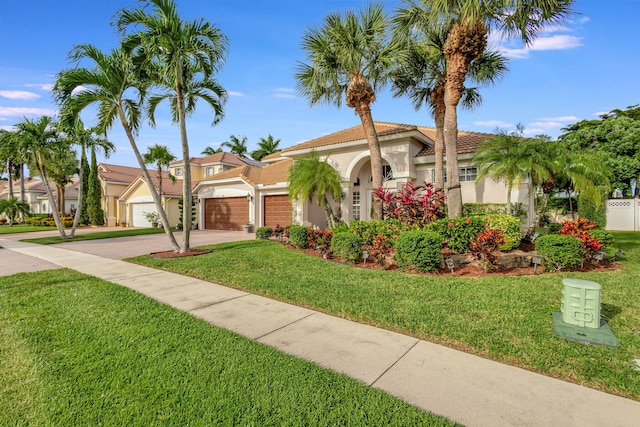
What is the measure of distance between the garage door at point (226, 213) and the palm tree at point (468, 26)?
1405 centimetres

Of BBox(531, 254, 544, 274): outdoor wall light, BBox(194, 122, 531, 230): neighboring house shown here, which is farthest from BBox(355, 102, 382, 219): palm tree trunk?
BBox(531, 254, 544, 274): outdoor wall light

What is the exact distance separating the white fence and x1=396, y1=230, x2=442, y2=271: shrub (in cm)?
1963

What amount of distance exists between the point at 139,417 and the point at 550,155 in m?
11.6

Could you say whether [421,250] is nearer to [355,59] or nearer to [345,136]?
[355,59]

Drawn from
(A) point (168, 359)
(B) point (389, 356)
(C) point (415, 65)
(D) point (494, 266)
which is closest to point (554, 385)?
(B) point (389, 356)

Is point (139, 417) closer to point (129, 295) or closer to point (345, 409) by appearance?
point (345, 409)

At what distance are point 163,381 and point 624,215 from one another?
2614cm

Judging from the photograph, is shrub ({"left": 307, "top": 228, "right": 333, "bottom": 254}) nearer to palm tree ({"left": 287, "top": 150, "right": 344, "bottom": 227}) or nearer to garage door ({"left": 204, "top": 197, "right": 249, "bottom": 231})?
palm tree ({"left": 287, "top": 150, "right": 344, "bottom": 227})

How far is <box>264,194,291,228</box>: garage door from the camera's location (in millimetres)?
18466

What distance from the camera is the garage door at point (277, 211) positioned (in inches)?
727

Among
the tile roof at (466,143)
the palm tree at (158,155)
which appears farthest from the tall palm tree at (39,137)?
the tile roof at (466,143)

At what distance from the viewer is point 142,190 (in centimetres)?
2658

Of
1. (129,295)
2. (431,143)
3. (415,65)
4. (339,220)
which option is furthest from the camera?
(431,143)

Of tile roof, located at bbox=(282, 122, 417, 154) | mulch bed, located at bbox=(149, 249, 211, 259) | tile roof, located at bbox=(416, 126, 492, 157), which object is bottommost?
mulch bed, located at bbox=(149, 249, 211, 259)
